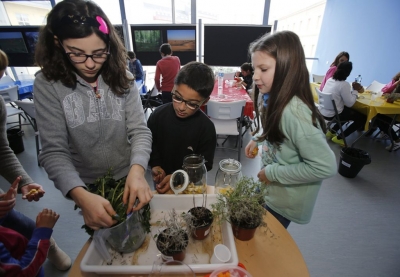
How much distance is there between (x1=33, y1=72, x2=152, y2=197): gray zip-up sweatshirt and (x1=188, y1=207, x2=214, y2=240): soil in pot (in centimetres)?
28

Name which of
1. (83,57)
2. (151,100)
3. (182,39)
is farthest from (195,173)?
(182,39)

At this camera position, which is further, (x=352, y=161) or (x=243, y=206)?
(x=352, y=161)

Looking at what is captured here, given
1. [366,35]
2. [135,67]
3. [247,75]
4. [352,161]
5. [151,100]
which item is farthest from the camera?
[366,35]

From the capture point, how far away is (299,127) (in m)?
0.82

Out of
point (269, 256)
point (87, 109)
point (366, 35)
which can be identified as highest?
point (366, 35)

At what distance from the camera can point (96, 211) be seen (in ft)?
1.85

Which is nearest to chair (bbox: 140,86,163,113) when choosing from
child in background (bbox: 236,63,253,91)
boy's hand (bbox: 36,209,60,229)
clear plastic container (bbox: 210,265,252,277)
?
child in background (bbox: 236,63,253,91)

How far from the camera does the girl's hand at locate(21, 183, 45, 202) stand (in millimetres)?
965

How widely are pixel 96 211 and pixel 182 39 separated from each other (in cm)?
486

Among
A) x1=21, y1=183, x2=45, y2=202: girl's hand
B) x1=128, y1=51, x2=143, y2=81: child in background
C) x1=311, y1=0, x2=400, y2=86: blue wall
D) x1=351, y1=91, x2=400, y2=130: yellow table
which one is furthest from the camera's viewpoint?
x1=128, y1=51, x2=143, y2=81: child in background

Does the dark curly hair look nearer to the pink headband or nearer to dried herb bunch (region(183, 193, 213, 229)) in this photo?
the pink headband

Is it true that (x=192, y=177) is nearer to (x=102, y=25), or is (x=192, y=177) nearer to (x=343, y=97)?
(x=102, y=25)

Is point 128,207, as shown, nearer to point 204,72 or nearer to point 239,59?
point 204,72

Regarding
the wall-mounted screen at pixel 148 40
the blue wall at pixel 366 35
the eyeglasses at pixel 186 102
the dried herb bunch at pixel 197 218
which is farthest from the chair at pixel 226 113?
the blue wall at pixel 366 35
